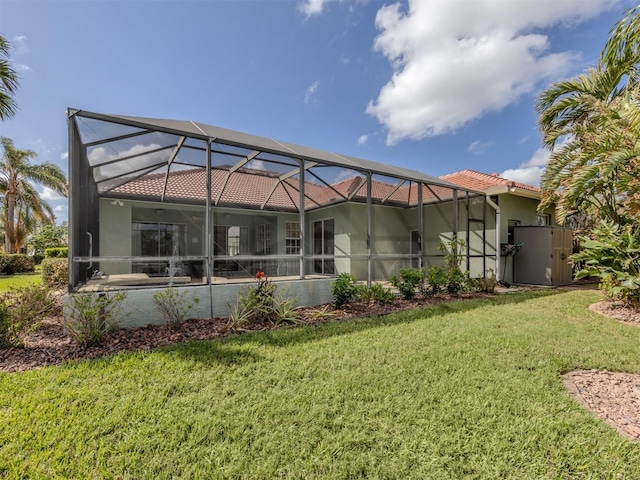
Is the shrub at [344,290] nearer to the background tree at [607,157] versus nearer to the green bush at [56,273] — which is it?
the background tree at [607,157]

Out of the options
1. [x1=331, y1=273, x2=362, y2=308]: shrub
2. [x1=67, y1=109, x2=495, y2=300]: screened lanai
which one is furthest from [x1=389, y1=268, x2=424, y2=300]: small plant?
[x1=331, y1=273, x2=362, y2=308]: shrub

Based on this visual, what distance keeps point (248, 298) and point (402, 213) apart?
21.5ft

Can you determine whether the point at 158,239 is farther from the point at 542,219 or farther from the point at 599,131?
the point at 542,219

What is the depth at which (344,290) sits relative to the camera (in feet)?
22.4

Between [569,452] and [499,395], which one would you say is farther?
[499,395]

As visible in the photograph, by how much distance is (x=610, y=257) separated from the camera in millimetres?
6883

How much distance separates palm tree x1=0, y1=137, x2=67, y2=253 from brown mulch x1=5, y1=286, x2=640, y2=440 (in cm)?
1997

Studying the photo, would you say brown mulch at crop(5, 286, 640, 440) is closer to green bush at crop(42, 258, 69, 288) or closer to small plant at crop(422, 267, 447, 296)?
small plant at crop(422, 267, 447, 296)

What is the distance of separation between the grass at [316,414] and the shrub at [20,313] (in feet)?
4.14

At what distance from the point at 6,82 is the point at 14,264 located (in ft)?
→ 47.8

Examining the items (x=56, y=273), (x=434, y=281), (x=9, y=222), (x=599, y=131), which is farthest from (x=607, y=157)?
(x=9, y=222)

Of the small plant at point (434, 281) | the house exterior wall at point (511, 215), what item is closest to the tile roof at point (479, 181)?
the house exterior wall at point (511, 215)

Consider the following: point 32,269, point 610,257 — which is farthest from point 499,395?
point 32,269

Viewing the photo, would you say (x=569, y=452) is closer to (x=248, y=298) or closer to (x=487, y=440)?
(x=487, y=440)
